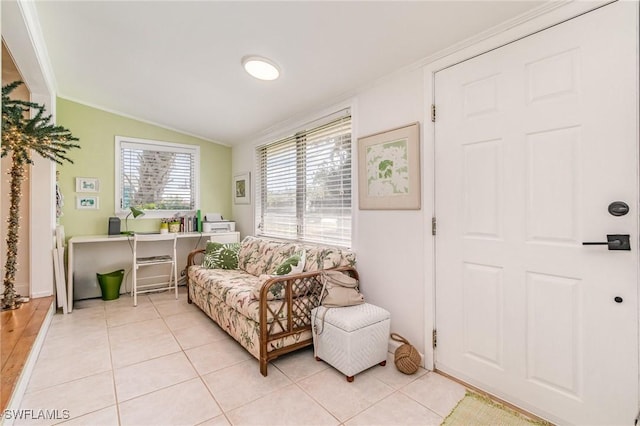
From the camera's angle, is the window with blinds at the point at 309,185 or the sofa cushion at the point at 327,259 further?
the window with blinds at the point at 309,185

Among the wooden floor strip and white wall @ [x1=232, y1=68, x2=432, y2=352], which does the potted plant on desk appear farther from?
white wall @ [x1=232, y1=68, x2=432, y2=352]

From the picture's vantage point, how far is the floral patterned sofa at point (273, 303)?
218 centimetres

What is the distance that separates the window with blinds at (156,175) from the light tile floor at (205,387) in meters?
1.94

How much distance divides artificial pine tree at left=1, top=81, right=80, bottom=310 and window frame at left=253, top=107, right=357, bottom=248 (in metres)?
2.04

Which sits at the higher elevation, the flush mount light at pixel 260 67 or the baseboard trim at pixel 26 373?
the flush mount light at pixel 260 67

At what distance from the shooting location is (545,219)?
1.65 m

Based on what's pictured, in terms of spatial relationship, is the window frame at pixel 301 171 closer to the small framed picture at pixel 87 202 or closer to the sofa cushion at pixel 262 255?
the sofa cushion at pixel 262 255

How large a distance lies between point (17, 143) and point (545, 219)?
146 inches

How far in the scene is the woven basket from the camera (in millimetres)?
2076

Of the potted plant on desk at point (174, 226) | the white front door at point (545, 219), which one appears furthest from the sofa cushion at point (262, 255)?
the white front door at point (545, 219)

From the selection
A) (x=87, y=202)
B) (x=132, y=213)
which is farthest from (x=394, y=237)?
(x=87, y=202)

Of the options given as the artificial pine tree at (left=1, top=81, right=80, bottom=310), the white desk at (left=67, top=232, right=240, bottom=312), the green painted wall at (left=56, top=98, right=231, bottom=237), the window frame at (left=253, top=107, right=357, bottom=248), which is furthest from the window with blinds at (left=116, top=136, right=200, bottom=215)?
the artificial pine tree at (left=1, top=81, right=80, bottom=310)

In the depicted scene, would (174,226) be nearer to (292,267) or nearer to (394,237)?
(292,267)

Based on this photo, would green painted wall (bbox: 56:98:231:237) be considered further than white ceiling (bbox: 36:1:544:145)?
Yes
